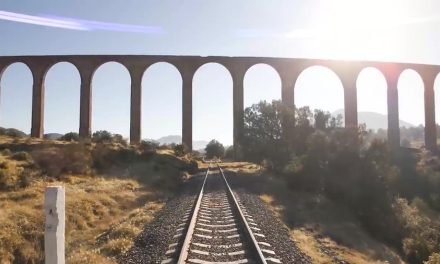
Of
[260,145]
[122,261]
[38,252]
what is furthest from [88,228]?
[260,145]

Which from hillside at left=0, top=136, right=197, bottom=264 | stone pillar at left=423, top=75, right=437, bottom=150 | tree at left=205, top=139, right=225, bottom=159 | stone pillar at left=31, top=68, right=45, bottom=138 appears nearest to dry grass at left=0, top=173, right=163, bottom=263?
hillside at left=0, top=136, right=197, bottom=264

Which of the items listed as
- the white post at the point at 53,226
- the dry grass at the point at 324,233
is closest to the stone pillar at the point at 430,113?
the dry grass at the point at 324,233

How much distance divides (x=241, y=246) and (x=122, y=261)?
80.9 inches

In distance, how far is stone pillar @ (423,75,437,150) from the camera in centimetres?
5194

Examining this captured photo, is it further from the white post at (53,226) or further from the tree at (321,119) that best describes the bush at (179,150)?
the white post at (53,226)

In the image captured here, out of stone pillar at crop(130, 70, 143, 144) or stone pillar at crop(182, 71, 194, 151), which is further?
stone pillar at crop(182, 71, 194, 151)

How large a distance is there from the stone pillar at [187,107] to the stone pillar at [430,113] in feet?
97.6

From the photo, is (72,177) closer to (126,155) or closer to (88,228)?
(88,228)

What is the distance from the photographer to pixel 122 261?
267 inches

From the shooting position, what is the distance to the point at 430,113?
51.9 metres

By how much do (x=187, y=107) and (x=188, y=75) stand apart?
367cm

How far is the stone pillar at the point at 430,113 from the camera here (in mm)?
51938

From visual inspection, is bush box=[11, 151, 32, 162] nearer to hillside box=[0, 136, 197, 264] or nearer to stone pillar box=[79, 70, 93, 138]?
hillside box=[0, 136, 197, 264]

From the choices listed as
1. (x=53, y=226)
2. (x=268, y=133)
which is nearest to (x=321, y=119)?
(x=268, y=133)
